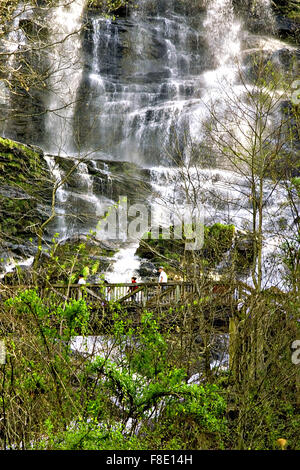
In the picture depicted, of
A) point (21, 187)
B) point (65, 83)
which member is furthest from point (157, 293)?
point (65, 83)

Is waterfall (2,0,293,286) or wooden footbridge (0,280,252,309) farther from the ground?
waterfall (2,0,293,286)

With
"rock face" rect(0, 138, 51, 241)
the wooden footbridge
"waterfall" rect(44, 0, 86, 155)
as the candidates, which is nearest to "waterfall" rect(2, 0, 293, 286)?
"waterfall" rect(44, 0, 86, 155)

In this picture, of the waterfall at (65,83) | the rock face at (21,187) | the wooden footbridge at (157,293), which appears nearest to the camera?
the wooden footbridge at (157,293)

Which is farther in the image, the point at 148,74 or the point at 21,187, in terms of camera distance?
the point at 148,74

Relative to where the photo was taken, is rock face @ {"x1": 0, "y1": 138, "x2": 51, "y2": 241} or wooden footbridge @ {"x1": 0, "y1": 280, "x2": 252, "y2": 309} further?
rock face @ {"x1": 0, "y1": 138, "x2": 51, "y2": 241}

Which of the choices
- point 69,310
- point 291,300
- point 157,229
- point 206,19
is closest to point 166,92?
point 206,19

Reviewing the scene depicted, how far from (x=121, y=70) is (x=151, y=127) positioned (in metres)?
5.50

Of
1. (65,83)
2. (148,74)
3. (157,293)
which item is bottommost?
(157,293)

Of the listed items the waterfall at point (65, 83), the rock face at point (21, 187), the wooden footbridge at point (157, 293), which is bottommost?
the wooden footbridge at point (157, 293)

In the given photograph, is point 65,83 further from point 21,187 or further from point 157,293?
point 157,293

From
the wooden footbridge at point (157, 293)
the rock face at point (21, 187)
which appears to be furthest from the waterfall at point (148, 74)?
the wooden footbridge at point (157, 293)

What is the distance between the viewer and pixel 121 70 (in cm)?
3362

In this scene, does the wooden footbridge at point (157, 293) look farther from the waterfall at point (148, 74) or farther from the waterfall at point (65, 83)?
the waterfall at point (65, 83)

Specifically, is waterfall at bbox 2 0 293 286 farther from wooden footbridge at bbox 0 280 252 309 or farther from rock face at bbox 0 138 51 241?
wooden footbridge at bbox 0 280 252 309
